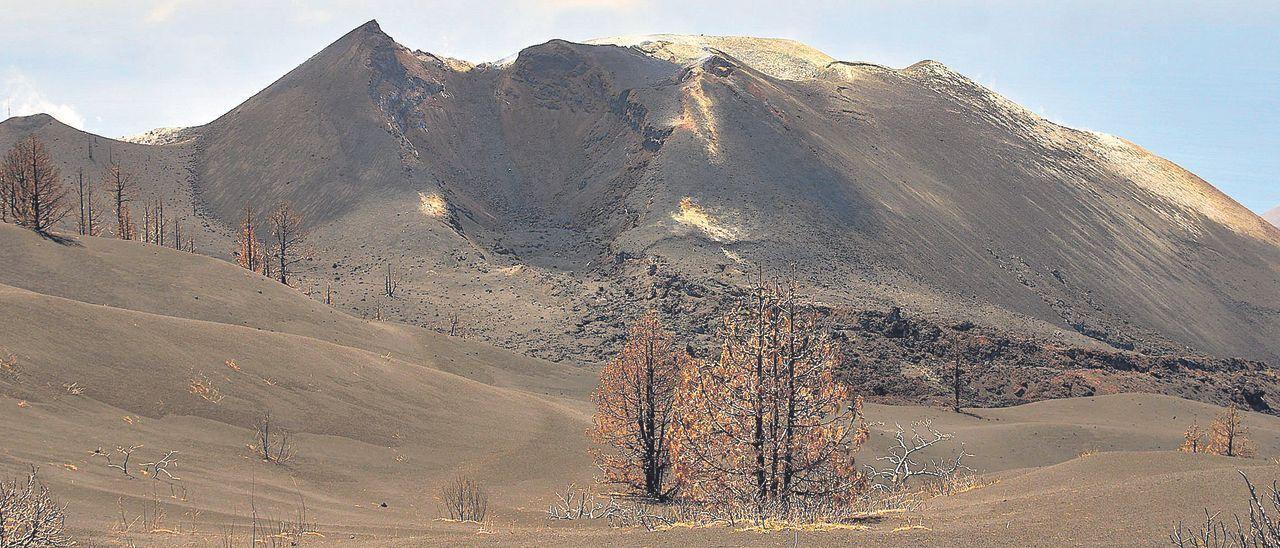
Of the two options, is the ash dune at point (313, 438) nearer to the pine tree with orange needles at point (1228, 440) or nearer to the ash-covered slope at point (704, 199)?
the pine tree with orange needles at point (1228, 440)

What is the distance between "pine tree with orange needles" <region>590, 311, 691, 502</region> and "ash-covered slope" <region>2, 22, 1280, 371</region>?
130ft

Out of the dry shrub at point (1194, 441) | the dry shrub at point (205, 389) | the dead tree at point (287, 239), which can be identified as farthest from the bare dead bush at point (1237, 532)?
the dead tree at point (287, 239)

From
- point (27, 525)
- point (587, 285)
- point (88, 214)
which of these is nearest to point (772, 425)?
point (27, 525)

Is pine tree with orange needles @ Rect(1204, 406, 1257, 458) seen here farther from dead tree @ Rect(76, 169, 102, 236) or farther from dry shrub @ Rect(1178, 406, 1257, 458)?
dead tree @ Rect(76, 169, 102, 236)

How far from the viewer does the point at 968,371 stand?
66.4 metres

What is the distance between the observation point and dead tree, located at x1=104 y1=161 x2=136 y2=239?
77025 mm

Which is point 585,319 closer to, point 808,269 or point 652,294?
point 652,294

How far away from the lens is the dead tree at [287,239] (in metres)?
82.7

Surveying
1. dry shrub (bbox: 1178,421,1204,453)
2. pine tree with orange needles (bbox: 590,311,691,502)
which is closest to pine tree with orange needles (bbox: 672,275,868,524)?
pine tree with orange needles (bbox: 590,311,691,502)

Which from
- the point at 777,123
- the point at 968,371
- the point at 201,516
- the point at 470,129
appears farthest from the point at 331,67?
the point at 201,516

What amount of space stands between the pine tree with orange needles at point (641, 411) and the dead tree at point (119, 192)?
6380 cm

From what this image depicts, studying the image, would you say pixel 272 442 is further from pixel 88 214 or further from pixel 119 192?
pixel 88 214

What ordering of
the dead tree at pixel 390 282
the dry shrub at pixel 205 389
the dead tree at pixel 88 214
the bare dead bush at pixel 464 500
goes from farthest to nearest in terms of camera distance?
the dead tree at pixel 88 214
the dead tree at pixel 390 282
the dry shrub at pixel 205 389
the bare dead bush at pixel 464 500

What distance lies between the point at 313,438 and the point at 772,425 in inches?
464
